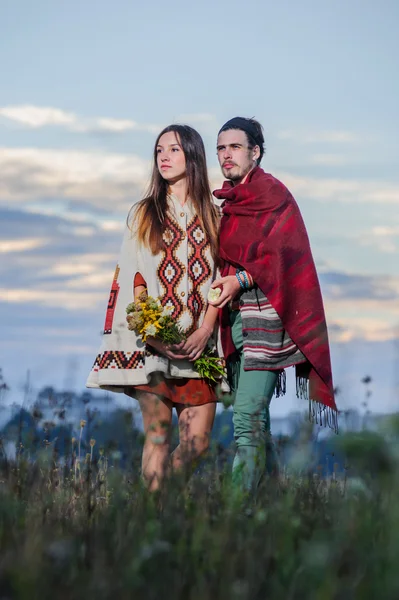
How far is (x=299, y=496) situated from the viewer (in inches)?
149

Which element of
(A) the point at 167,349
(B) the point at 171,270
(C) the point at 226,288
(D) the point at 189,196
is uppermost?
(D) the point at 189,196

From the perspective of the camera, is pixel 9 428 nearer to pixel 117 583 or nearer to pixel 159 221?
pixel 159 221

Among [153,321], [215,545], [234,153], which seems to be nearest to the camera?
[215,545]

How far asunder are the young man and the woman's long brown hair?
7cm

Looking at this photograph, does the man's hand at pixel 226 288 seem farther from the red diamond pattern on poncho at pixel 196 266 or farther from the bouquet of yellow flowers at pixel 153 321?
the bouquet of yellow flowers at pixel 153 321

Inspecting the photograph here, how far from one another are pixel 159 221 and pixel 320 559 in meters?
3.30

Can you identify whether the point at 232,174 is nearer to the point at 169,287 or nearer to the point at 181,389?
the point at 169,287

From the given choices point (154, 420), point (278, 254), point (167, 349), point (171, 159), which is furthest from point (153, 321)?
point (171, 159)

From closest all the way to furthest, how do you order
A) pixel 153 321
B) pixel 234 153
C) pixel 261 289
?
pixel 153 321 < pixel 261 289 < pixel 234 153

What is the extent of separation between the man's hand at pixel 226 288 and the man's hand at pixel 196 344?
0.17 m

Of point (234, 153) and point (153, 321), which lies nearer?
point (153, 321)

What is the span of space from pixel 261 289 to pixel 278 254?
22 centimetres

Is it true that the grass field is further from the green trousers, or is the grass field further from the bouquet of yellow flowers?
the bouquet of yellow flowers

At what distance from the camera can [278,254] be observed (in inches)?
204
